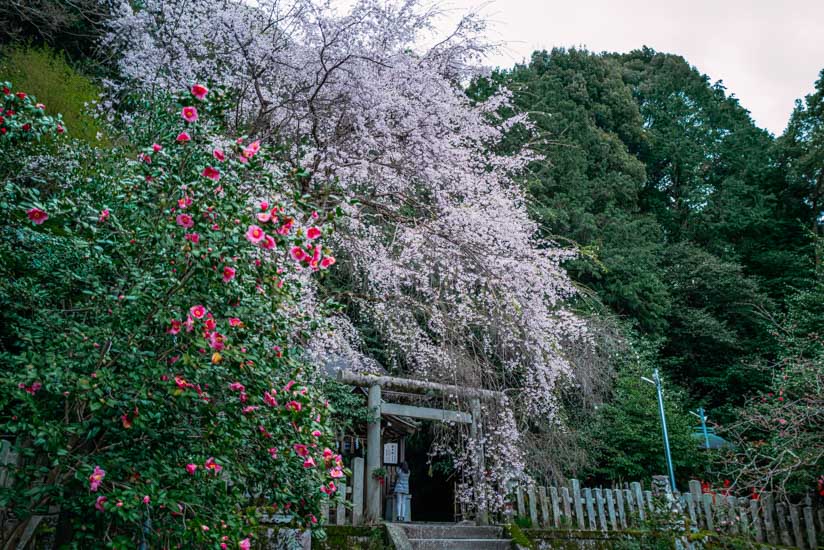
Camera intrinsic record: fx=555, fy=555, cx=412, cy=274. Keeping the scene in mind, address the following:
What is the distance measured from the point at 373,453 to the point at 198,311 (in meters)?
4.83

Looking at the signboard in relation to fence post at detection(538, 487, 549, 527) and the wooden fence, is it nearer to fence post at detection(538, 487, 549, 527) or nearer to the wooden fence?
the wooden fence

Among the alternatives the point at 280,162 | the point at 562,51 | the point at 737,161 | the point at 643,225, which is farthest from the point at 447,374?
the point at 737,161

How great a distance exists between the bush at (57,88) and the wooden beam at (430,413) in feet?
14.9

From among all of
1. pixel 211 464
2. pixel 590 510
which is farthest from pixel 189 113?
pixel 590 510

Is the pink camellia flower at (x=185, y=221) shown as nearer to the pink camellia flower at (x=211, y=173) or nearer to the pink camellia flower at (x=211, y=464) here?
the pink camellia flower at (x=211, y=173)

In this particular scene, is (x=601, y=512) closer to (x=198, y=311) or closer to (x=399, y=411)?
(x=399, y=411)

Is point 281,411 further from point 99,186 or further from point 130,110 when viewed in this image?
point 130,110

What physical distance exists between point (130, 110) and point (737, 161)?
20639 millimetres

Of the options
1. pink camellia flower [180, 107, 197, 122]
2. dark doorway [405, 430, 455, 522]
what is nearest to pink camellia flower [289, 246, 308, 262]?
pink camellia flower [180, 107, 197, 122]

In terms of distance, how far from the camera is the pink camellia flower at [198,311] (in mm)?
2263

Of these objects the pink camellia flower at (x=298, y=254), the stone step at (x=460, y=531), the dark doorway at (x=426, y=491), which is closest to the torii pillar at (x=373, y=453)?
the stone step at (x=460, y=531)

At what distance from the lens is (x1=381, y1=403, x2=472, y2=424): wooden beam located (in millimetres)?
7203

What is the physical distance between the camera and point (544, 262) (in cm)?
670

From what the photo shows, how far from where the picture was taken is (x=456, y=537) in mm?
6523
